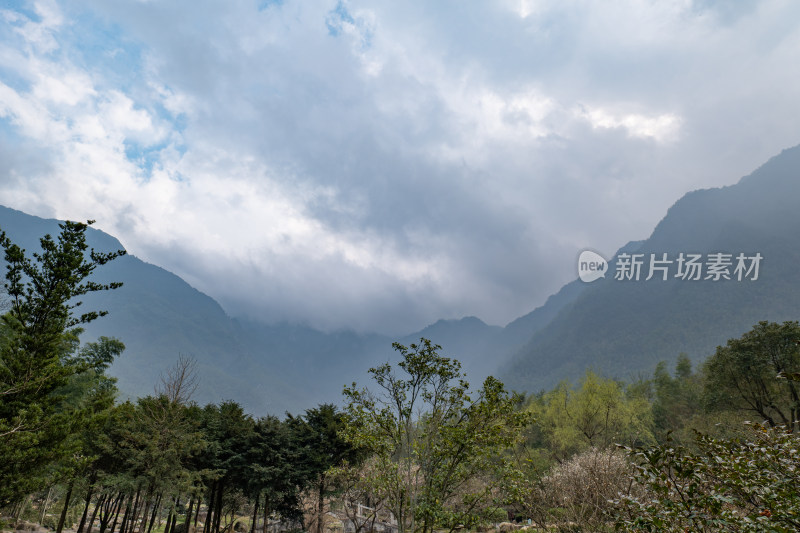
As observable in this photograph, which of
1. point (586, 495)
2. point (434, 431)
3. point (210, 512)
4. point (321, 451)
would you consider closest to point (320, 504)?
point (321, 451)

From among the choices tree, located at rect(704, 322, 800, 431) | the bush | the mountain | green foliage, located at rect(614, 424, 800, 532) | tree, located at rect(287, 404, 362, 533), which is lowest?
tree, located at rect(287, 404, 362, 533)

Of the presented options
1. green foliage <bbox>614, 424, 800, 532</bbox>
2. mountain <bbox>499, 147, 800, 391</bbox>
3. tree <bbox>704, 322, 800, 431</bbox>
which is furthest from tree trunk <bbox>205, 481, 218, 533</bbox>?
mountain <bbox>499, 147, 800, 391</bbox>

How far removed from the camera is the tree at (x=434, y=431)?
9.98 meters

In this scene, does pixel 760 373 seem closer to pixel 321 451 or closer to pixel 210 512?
pixel 321 451

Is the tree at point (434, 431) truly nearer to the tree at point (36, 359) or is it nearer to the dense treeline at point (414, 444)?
the dense treeline at point (414, 444)

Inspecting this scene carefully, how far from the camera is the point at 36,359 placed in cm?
1362

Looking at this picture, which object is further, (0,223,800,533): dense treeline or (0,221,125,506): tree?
(0,221,125,506): tree

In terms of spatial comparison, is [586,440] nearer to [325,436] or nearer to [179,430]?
[325,436]

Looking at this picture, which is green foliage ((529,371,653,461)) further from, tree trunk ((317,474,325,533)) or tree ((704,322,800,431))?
tree trunk ((317,474,325,533))

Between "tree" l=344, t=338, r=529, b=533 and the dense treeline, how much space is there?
5 cm

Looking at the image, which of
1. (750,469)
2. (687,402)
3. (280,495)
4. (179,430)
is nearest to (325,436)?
(280,495)

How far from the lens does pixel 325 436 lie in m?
29.8

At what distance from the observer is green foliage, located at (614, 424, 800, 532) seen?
154 inches

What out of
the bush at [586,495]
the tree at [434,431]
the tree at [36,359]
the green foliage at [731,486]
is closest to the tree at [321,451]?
the tree at [36,359]
